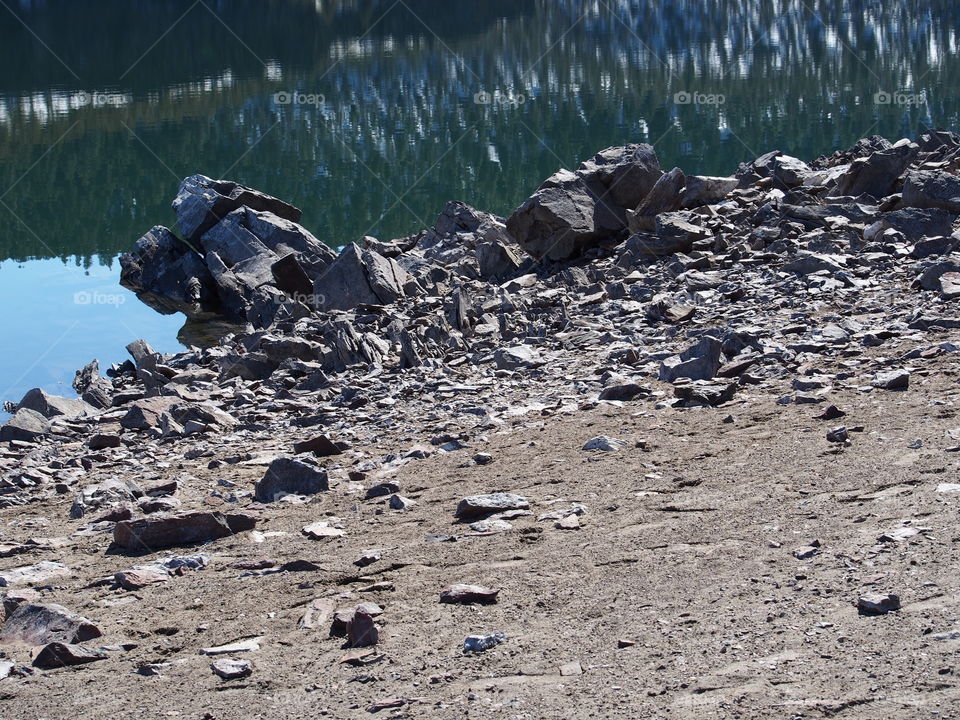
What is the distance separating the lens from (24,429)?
10.5 metres

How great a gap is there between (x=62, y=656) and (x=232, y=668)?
2.93ft

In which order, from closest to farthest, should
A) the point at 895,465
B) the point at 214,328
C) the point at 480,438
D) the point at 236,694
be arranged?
1. the point at 236,694
2. the point at 895,465
3. the point at 480,438
4. the point at 214,328

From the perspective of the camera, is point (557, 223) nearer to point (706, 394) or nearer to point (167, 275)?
point (706, 394)

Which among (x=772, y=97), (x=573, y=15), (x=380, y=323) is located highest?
(x=573, y=15)

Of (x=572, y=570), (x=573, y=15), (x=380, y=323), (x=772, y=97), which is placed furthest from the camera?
(x=573, y=15)

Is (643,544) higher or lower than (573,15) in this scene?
lower

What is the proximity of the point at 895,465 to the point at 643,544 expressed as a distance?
5.01 ft

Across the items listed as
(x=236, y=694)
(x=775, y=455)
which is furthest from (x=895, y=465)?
(x=236, y=694)

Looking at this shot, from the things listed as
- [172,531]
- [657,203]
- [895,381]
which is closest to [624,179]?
[657,203]

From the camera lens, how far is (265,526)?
6.91 metres

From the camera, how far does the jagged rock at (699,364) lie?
8781 mm

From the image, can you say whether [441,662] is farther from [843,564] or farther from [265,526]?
[265,526]
